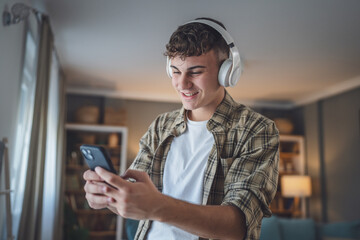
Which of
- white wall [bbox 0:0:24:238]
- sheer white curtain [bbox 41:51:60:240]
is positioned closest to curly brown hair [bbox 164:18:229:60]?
white wall [bbox 0:0:24:238]

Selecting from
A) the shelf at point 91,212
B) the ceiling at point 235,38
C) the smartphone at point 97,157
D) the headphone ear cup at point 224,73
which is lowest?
the shelf at point 91,212

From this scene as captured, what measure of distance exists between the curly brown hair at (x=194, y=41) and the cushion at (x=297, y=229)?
11.1 feet

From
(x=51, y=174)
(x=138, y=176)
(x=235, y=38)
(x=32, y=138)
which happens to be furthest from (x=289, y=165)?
(x=138, y=176)

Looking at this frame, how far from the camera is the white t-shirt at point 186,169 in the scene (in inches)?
36.6

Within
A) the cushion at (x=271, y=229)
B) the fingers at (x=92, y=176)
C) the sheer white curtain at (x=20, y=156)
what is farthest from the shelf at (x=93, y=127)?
the fingers at (x=92, y=176)

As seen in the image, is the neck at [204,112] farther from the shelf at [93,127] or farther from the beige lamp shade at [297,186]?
the beige lamp shade at [297,186]

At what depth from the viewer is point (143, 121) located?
19.3 ft

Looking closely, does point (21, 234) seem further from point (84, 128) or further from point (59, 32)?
point (84, 128)

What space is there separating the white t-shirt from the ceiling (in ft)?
6.39

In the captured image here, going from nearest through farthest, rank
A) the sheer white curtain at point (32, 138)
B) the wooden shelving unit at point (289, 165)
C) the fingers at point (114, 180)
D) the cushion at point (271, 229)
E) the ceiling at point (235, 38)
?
the fingers at point (114, 180), the sheer white curtain at point (32, 138), the ceiling at point (235, 38), the cushion at point (271, 229), the wooden shelving unit at point (289, 165)

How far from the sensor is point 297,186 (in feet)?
17.2

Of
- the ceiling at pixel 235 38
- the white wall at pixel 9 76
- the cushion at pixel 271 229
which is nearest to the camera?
the white wall at pixel 9 76

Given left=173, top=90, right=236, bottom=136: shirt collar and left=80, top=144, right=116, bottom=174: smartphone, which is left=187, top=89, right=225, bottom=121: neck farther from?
left=80, top=144, right=116, bottom=174: smartphone

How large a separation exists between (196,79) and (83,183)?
4.78 m
